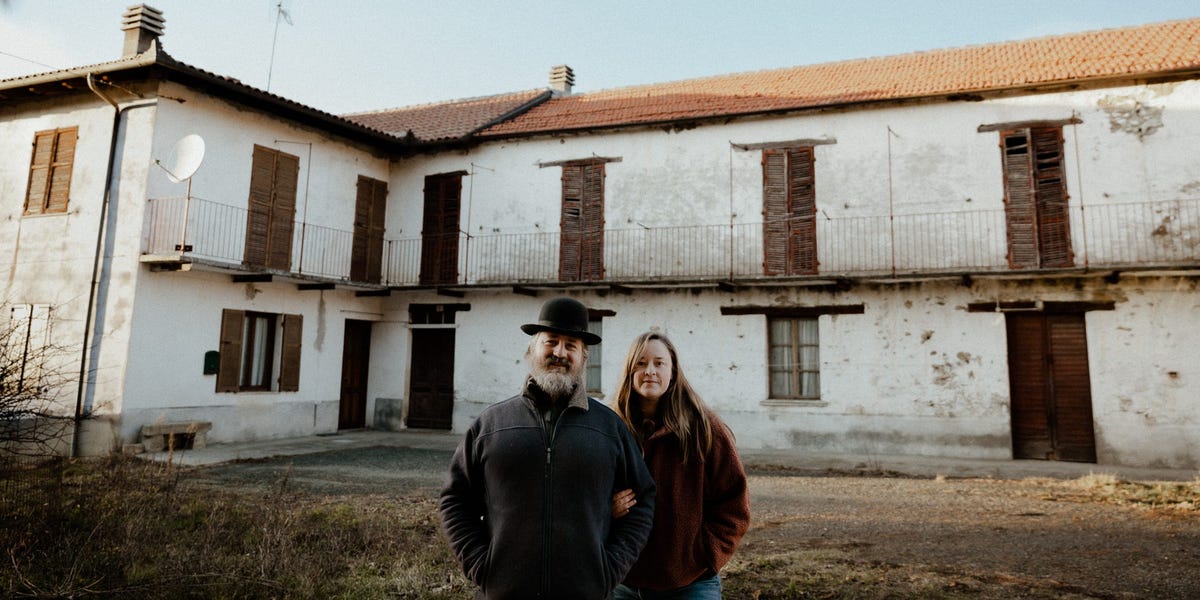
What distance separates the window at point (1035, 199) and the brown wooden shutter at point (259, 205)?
13218 millimetres

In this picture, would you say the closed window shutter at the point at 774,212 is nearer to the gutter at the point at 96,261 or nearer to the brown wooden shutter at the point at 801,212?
the brown wooden shutter at the point at 801,212

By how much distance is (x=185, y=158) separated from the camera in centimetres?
1092

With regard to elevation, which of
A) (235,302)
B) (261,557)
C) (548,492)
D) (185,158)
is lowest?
(261,557)

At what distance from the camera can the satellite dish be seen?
1073 centimetres

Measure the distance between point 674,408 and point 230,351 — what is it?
1188 centimetres

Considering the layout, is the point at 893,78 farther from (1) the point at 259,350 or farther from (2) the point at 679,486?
(2) the point at 679,486

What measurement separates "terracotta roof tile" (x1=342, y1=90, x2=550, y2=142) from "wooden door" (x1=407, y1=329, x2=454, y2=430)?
14.7 ft

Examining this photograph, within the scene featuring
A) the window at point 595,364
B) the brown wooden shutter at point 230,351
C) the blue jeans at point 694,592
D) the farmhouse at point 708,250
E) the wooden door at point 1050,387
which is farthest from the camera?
the window at point 595,364

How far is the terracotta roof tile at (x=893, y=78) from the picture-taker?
12.1 meters

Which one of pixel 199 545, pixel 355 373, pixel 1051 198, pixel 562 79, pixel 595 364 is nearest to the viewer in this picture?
pixel 199 545

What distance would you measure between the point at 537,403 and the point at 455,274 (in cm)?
1317

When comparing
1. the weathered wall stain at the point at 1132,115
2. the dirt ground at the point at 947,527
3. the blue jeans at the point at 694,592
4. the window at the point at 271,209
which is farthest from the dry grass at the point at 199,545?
the weathered wall stain at the point at 1132,115

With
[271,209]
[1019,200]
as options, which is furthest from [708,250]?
[271,209]

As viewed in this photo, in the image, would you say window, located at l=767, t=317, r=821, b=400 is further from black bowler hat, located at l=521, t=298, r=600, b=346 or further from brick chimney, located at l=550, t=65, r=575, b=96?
black bowler hat, located at l=521, t=298, r=600, b=346
